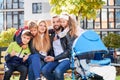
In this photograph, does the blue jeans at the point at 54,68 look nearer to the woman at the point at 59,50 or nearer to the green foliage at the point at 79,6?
the woman at the point at 59,50

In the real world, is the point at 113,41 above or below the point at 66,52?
below

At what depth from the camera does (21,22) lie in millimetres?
50156

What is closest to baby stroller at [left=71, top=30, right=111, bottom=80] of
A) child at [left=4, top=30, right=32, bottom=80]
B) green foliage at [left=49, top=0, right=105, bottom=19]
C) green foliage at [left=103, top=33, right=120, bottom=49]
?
child at [left=4, top=30, right=32, bottom=80]

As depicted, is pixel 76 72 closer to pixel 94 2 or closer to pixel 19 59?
pixel 19 59

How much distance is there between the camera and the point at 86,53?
643 cm

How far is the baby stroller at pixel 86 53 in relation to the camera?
A: 6.42m

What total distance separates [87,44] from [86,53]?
15 centimetres

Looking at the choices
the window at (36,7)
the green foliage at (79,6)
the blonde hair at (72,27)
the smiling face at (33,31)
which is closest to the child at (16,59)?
the smiling face at (33,31)

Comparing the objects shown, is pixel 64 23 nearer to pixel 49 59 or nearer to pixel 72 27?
pixel 72 27

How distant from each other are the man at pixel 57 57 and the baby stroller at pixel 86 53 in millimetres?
291

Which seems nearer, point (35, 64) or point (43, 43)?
point (35, 64)

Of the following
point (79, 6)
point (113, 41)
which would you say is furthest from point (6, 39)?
point (79, 6)

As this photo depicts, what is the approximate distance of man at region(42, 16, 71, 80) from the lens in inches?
266

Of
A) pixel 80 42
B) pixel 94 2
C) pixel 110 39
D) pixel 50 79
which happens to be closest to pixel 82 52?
pixel 80 42
